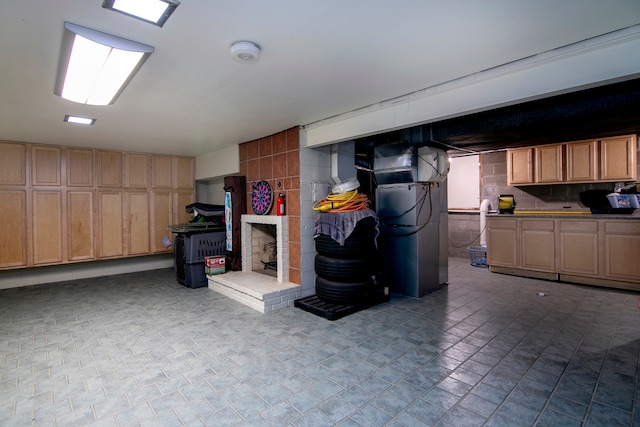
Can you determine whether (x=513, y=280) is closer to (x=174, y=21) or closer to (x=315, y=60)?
(x=315, y=60)

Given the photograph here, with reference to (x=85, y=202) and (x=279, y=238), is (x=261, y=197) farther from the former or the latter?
(x=85, y=202)

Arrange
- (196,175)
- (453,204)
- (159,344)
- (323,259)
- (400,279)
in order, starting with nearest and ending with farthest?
1. (159,344)
2. (323,259)
3. (400,279)
4. (196,175)
5. (453,204)

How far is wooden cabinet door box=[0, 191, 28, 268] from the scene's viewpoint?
15.8ft

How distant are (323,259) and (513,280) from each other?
11.4 feet

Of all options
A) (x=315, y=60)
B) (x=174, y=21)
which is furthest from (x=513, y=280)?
(x=174, y=21)

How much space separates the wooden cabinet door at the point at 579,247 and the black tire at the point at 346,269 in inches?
134

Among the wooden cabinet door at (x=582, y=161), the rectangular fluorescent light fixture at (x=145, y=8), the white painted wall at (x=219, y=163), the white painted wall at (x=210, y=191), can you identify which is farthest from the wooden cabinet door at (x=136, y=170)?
the wooden cabinet door at (x=582, y=161)

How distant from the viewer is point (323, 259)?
383 centimetres

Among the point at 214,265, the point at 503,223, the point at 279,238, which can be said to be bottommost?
the point at 214,265

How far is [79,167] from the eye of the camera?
539 cm

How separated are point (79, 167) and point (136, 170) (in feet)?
2.82

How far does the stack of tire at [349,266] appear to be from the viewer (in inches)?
145

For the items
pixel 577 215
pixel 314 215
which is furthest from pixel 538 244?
pixel 314 215

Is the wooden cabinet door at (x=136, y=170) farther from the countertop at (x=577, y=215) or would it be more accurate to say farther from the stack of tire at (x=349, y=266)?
the countertop at (x=577, y=215)
